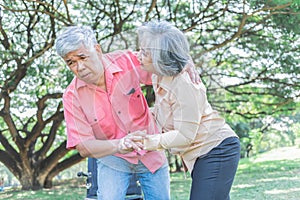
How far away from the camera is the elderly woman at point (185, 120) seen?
6.95ft

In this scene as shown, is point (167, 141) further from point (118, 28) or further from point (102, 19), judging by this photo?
point (102, 19)

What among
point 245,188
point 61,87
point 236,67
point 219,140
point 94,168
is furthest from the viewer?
point 236,67

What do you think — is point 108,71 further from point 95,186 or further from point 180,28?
point 180,28

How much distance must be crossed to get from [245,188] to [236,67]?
9.13 ft

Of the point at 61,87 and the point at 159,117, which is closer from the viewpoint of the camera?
the point at 159,117

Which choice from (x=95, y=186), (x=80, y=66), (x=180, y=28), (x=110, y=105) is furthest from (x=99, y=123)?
(x=180, y=28)

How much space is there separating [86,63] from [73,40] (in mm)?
130

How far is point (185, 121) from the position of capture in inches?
84.5

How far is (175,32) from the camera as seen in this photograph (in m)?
2.14

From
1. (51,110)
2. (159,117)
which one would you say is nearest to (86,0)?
(51,110)

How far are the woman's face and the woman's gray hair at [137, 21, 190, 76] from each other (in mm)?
17

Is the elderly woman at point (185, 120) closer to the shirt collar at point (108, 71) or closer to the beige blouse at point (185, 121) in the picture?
the beige blouse at point (185, 121)

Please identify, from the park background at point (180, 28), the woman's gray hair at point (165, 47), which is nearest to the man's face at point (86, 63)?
the woman's gray hair at point (165, 47)

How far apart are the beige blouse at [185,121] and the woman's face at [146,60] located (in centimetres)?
8
